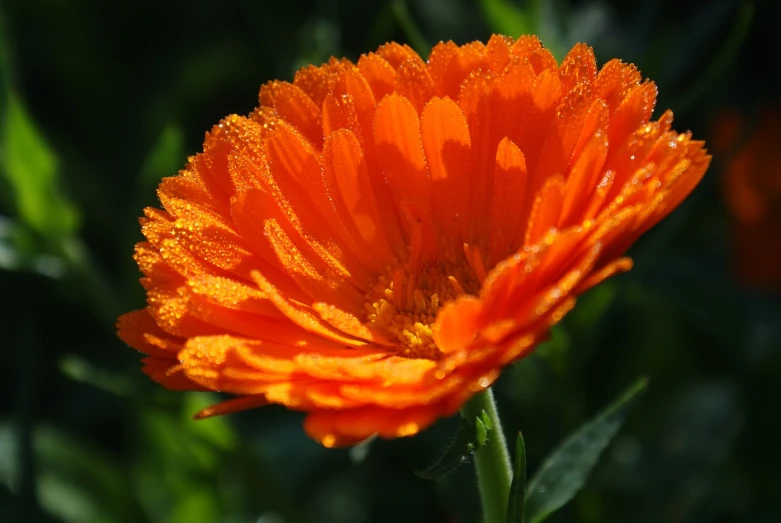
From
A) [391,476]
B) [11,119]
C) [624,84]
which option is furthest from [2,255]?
[624,84]

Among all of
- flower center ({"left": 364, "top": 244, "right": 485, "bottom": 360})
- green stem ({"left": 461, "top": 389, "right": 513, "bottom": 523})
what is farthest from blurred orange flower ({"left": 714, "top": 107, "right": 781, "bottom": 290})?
green stem ({"left": 461, "top": 389, "right": 513, "bottom": 523})

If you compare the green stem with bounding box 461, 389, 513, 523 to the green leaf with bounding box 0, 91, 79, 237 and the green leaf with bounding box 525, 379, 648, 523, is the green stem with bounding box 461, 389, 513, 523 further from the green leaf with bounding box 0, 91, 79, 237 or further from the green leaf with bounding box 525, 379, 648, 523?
the green leaf with bounding box 0, 91, 79, 237

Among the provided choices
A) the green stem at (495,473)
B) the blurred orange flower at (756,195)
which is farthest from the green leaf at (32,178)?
the blurred orange flower at (756,195)

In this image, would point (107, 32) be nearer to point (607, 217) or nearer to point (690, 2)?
point (690, 2)

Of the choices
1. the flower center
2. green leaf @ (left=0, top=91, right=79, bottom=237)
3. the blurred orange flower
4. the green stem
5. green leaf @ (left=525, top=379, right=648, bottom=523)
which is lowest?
the blurred orange flower

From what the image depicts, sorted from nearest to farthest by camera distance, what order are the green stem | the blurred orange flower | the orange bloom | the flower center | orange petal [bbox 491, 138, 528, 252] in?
1. the orange bloom
2. the green stem
3. orange petal [bbox 491, 138, 528, 252]
4. the flower center
5. the blurred orange flower

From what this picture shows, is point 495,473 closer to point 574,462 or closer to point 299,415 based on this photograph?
point 574,462

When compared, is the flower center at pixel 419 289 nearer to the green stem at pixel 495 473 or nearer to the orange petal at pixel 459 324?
the green stem at pixel 495 473
